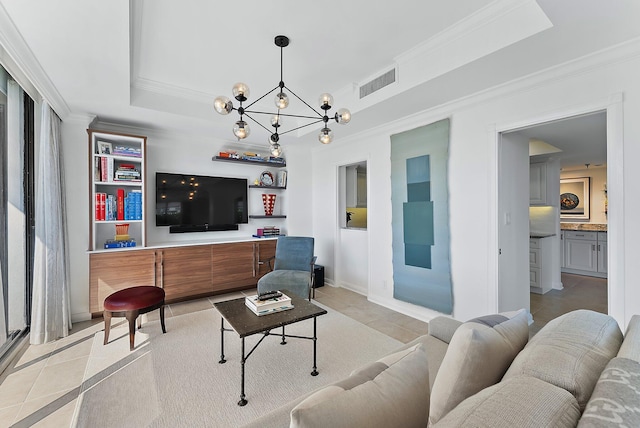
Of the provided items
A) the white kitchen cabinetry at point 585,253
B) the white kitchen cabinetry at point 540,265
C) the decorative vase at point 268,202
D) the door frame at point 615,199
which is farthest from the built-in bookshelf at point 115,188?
the white kitchen cabinetry at point 585,253

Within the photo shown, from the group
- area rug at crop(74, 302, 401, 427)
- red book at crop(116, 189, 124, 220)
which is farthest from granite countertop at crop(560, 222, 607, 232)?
red book at crop(116, 189, 124, 220)

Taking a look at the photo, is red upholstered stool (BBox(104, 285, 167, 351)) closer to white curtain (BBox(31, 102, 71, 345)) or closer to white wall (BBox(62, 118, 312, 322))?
white curtain (BBox(31, 102, 71, 345))

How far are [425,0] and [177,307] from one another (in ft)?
13.4

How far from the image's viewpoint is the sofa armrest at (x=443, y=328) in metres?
1.85

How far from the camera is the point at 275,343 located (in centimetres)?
276

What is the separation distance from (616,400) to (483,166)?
8.14 feet

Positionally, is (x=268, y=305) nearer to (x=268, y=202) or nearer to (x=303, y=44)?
(x=303, y=44)

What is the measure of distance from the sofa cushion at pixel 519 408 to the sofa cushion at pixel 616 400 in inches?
1.5

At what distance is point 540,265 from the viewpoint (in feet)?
14.7

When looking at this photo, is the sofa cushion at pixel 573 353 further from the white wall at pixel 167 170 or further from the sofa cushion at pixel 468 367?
the white wall at pixel 167 170

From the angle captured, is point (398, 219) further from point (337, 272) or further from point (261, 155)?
point (261, 155)

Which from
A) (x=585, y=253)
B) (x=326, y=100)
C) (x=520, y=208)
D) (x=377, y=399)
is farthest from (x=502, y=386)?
(x=585, y=253)

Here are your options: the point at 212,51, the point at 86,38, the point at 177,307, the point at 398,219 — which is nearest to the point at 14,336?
the point at 177,307

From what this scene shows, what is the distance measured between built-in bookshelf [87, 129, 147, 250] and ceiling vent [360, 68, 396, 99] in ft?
9.21
